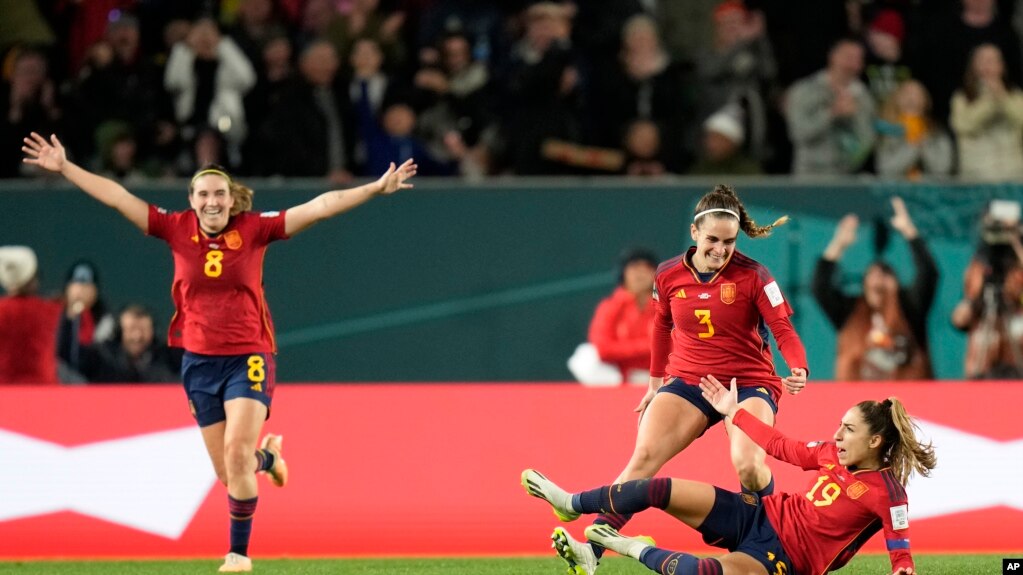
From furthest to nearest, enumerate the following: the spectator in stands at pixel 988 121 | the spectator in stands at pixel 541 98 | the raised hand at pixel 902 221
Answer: the spectator in stands at pixel 541 98
the spectator in stands at pixel 988 121
the raised hand at pixel 902 221

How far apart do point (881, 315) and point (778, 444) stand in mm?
6191

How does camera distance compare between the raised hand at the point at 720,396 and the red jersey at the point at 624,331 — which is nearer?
the raised hand at the point at 720,396

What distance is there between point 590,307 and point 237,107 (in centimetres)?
358

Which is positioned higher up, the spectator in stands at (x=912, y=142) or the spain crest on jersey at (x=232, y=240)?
the spectator in stands at (x=912, y=142)

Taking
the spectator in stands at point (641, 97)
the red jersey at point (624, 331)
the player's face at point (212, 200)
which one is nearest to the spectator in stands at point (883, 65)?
the spectator in stands at point (641, 97)

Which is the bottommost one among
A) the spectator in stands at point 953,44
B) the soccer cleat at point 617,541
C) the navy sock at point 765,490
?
the soccer cleat at point 617,541

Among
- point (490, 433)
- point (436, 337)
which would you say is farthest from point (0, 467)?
point (436, 337)

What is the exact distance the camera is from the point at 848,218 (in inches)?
546

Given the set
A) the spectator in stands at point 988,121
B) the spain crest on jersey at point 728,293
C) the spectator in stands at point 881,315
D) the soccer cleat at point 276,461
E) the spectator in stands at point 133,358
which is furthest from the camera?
the spectator in stands at point 988,121

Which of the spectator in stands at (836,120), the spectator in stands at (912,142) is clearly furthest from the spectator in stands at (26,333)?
the spectator in stands at (912,142)

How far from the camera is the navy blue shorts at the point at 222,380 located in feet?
30.2

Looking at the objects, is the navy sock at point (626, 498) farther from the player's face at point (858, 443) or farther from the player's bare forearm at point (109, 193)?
the player's bare forearm at point (109, 193)

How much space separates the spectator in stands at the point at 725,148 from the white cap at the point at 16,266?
5.74 m

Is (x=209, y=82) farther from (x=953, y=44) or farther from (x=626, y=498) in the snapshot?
(x=626, y=498)
